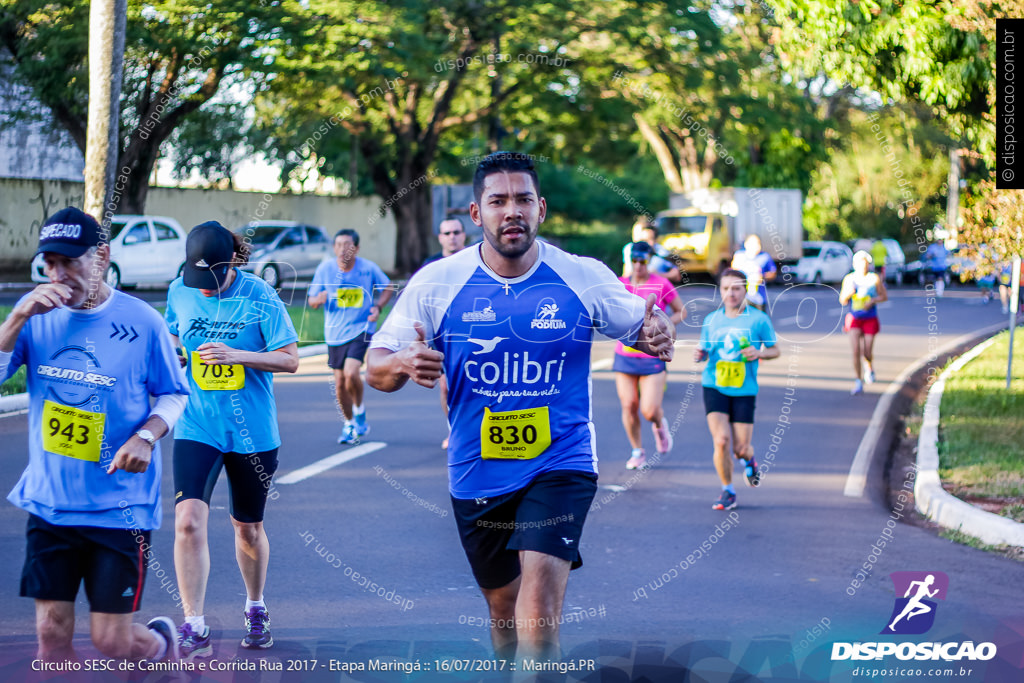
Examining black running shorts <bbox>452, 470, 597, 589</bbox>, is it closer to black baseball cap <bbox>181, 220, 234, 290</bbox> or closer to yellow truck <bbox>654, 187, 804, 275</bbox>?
black baseball cap <bbox>181, 220, 234, 290</bbox>

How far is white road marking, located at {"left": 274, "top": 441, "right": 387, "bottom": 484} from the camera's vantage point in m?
8.76

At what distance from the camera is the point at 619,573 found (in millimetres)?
6578

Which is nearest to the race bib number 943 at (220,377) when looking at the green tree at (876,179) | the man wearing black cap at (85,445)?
the man wearing black cap at (85,445)

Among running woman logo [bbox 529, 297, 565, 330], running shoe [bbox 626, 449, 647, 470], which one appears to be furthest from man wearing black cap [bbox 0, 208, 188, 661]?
running shoe [bbox 626, 449, 647, 470]

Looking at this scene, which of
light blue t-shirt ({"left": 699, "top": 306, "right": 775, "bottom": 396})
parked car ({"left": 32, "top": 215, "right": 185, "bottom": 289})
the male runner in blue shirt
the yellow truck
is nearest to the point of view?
the male runner in blue shirt

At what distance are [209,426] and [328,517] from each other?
2546mm

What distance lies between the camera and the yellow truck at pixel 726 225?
3319 cm

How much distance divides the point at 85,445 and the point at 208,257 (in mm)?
1420

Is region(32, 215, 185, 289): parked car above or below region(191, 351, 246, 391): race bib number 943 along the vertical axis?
above

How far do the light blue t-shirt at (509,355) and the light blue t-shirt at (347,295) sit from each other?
5.98 m

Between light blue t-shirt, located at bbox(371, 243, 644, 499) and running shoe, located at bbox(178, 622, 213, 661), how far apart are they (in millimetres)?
1531

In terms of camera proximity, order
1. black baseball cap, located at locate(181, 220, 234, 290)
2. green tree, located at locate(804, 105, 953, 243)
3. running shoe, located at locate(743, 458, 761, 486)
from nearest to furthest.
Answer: black baseball cap, located at locate(181, 220, 234, 290) → running shoe, located at locate(743, 458, 761, 486) → green tree, located at locate(804, 105, 953, 243)

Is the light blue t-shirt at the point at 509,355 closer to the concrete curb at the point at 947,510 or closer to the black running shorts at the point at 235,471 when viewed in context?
the black running shorts at the point at 235,471

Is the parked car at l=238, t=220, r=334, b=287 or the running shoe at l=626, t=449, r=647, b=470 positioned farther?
the parked car at l=238, t=220, r=334, b=287
